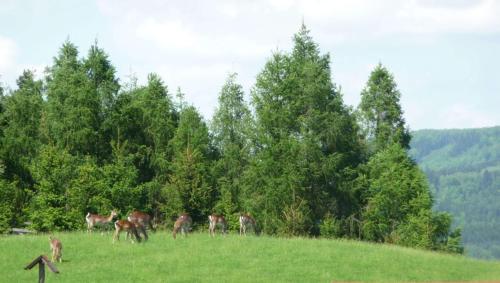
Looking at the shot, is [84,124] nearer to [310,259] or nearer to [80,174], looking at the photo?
[80,174]

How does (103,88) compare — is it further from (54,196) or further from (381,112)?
(381,112)

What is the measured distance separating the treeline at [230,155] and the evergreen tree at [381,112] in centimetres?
10

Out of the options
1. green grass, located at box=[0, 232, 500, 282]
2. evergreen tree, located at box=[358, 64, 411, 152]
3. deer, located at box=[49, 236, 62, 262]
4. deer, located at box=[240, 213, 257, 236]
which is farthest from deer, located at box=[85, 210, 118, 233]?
evergreen tree, located at box=[358, 64, 411, 152]

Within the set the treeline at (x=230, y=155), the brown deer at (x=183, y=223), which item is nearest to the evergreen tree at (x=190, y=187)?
the treeline at (x=230, y=155)

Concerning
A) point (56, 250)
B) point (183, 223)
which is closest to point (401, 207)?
point (183, 223)

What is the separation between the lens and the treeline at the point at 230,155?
54.0 m

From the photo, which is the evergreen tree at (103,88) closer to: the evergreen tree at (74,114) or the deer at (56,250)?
the evergreen tree at (74,114)

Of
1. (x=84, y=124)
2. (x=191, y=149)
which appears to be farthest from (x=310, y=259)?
(x=84, y=124)

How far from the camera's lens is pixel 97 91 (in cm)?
6238

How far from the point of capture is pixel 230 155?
62.0m

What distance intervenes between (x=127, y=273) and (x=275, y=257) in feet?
21.9

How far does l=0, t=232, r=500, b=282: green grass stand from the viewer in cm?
2688

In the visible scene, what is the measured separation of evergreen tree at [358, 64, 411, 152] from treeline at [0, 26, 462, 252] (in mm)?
96

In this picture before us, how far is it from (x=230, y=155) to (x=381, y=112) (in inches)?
525
